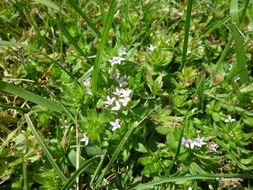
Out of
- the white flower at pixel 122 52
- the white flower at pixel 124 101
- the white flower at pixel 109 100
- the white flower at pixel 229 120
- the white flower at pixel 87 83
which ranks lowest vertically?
the white flower at pixel 229 120

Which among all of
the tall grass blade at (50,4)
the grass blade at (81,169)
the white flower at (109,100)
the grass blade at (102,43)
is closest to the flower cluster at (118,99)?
the white flower at (109,100)

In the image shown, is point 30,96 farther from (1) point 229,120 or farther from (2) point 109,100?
(1) point 229,120

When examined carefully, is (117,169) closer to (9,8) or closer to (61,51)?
(61,51)

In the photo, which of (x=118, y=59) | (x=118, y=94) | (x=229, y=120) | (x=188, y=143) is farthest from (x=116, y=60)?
(x=229, y=120)

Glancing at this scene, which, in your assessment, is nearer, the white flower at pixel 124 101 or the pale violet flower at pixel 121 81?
the white flower at pixel 124 101

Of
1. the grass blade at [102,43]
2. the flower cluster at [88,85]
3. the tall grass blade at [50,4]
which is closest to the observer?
the grass blade at [102,43]

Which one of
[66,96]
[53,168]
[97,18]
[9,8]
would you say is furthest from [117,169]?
[9,8]

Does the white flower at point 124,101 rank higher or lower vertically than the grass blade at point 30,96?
lower

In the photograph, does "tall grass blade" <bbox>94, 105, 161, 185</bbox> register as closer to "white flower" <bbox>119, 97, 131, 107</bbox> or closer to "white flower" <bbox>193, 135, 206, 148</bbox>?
"white flower" <bbox>119, 97, 131, 107</bbox>

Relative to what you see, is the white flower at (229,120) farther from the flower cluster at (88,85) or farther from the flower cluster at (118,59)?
the flower cluster at (88,85)
